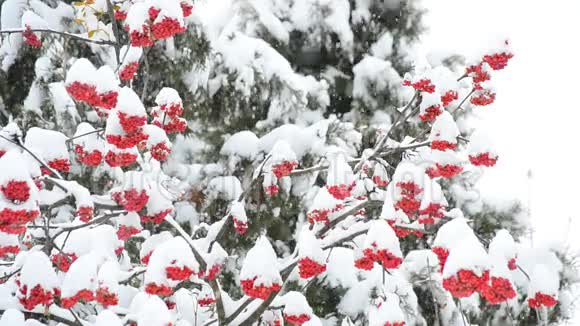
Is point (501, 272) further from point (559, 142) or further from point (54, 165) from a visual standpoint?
point (559, 142)

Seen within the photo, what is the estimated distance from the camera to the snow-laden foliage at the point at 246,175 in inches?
85.4

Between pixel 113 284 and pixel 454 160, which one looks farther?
pixel 454 160

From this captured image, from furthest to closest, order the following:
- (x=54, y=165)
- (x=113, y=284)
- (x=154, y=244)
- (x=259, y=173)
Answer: (x=259, y=173)
(x=154, y=244)
(x=54, y=165)
(x=113, y=284)

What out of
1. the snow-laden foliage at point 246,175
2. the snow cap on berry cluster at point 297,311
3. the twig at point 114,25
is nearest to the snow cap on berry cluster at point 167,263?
the snow-laden foliage at point 246,175

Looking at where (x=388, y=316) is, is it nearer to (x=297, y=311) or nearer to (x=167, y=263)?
(x=297, y=311)

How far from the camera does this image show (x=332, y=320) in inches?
215

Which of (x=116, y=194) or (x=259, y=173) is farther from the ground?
(x=259, y=173)

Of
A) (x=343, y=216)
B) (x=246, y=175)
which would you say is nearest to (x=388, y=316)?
(x=343, y=216)

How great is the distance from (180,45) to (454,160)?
3.49 metres

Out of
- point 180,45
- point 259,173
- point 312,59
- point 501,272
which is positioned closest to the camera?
point 501,272

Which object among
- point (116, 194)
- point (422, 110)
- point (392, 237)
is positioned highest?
point (422, 110)

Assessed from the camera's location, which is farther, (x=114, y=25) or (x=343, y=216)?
(x=114, y=25)

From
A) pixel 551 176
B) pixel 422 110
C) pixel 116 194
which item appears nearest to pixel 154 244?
pixel 116 194

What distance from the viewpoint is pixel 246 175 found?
5621 mm
